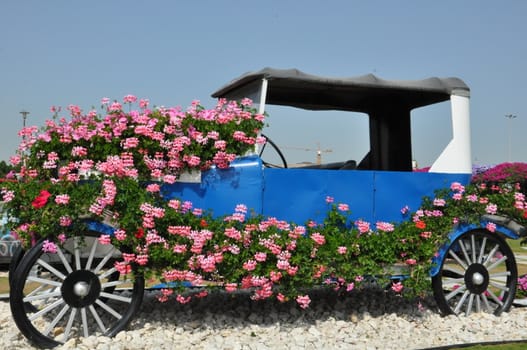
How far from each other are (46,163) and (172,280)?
1.52 metres

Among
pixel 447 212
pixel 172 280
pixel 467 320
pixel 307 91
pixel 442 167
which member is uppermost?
pixel 307 91

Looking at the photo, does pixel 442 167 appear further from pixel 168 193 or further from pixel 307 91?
pixel 168 193

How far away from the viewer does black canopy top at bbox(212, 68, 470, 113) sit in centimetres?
538

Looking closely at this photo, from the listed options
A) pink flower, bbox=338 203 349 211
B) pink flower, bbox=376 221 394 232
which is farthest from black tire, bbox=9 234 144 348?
pink flower, bbox=376 221 394 232

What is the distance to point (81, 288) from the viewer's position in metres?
4.66

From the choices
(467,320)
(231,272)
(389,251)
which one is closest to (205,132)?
(231,272)

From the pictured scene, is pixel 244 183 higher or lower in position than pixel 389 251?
higher

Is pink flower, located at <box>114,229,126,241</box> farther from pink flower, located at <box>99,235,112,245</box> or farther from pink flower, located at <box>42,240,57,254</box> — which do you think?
pink flower, located at <box>42,240,57,254</box>

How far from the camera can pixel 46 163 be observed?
4828 mm

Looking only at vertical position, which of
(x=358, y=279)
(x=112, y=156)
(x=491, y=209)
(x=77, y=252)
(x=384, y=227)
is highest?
(x=112, y=156)

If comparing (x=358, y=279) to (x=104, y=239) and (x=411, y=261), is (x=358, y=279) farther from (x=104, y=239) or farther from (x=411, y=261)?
(x=104, y=239)

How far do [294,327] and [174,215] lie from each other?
1.61 meters

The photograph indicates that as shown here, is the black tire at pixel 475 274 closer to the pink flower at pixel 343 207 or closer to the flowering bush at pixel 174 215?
the flowering bush at pixel 174 215

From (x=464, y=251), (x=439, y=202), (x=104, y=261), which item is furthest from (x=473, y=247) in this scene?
(x=104, y=261)
